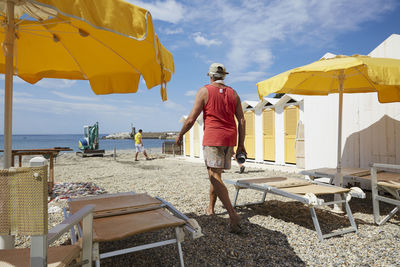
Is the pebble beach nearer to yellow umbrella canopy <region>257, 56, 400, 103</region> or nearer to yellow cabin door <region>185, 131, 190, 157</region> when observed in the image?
yellow umbrella canopy <region>257, 56, 400, 103</region>

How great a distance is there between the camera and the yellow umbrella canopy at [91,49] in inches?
77.5

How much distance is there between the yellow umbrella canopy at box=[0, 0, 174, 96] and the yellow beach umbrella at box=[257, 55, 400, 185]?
1.97 meters

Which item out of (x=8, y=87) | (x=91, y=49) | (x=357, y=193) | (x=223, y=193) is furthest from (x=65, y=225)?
(x=357, y=193)

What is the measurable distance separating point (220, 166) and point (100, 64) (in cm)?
201

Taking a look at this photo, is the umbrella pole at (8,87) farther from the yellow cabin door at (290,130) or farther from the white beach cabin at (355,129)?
the yellow cabin door at (290,130)

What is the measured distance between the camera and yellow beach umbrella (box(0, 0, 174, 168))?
1789 millimetres

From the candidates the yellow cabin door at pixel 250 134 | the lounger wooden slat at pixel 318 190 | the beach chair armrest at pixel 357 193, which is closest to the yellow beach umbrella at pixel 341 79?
the beach chair armrest at pixel 357 193

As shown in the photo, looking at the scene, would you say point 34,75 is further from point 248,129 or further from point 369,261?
point 248,129

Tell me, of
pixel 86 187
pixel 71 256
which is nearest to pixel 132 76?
pixel 71 256

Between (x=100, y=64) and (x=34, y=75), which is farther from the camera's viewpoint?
(x=34, y=75)

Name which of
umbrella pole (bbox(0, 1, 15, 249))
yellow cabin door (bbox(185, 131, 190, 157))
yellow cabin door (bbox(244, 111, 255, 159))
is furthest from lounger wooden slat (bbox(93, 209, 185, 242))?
yellow cabin door (bbox(185, 131, 190, 157))

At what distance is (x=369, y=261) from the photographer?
241cm

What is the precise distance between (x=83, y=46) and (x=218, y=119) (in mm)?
1847

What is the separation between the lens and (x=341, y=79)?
4.02 meters
